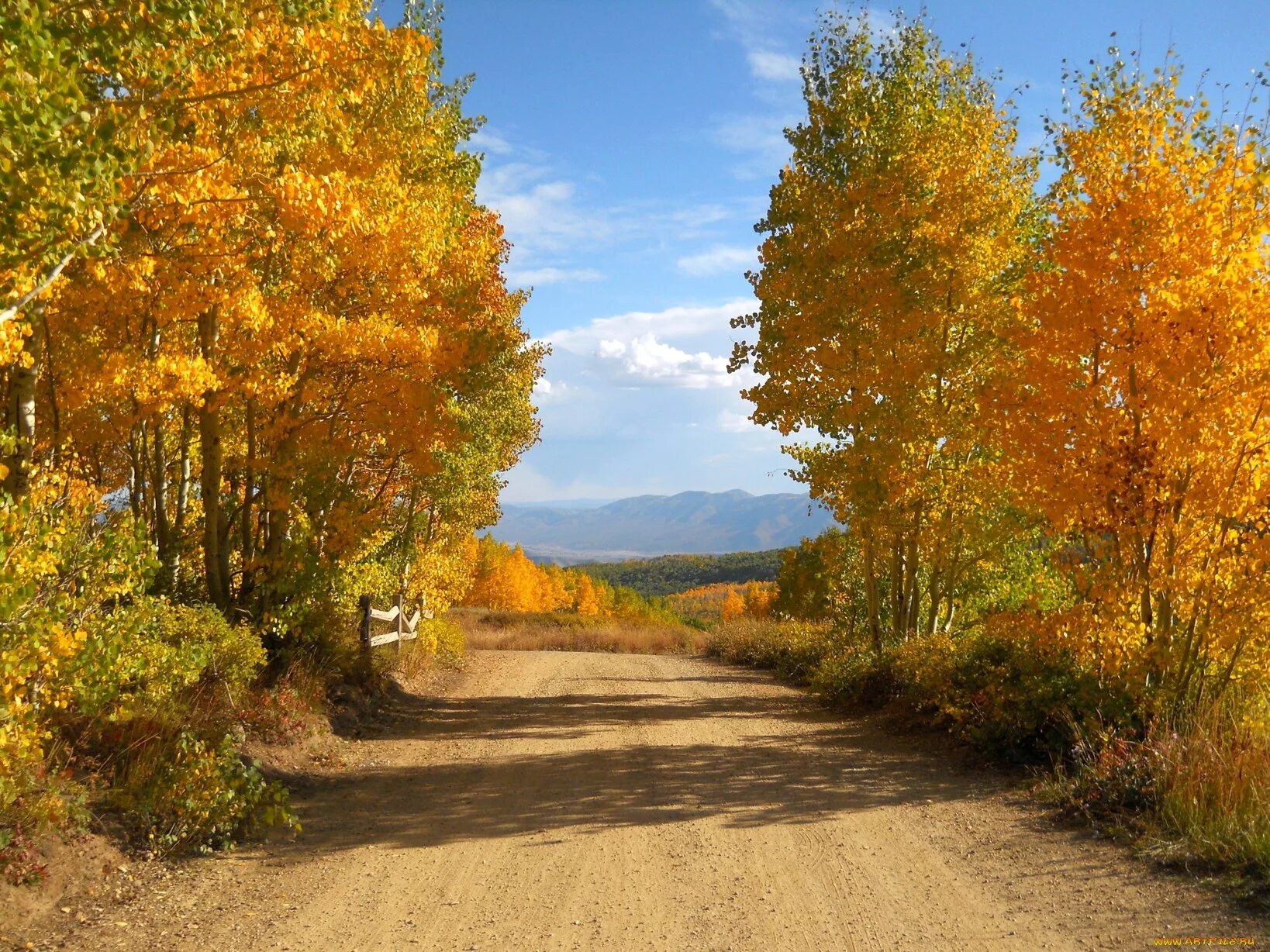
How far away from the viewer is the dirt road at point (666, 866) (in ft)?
17.3

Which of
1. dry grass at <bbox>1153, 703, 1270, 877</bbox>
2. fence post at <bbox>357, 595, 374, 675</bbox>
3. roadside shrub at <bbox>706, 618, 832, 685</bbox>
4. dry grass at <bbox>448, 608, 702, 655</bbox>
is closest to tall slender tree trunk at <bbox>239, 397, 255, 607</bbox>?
fence post at <bbox>357, 595, 374, 675</bbox>

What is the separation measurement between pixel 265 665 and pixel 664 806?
18.1 ft

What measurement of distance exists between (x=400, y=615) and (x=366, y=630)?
6.95 ft

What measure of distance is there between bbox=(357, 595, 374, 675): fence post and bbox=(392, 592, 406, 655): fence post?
171cm

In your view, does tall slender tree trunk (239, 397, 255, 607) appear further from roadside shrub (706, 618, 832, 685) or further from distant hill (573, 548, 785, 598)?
distant hill (573, 548, 785, 598)

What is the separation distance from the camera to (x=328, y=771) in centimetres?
941

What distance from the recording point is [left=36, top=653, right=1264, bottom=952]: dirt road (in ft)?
17.3

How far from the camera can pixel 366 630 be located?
14.1 meters

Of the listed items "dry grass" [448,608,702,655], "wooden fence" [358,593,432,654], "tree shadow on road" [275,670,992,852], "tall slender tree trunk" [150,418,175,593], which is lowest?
"dry grass" [448,608,702,655]

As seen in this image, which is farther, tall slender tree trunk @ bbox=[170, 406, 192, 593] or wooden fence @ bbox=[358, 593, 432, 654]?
wooden fence @ bbox=[358, 593, 432, 654]

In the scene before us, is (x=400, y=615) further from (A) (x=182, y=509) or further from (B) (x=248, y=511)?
(B) (x=248, y=511)

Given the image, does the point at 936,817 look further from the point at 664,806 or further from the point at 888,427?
the point at 888,427

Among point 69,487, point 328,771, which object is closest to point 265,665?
point 328,771

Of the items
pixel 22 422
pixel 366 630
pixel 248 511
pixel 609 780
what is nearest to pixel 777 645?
pixel 366 630
